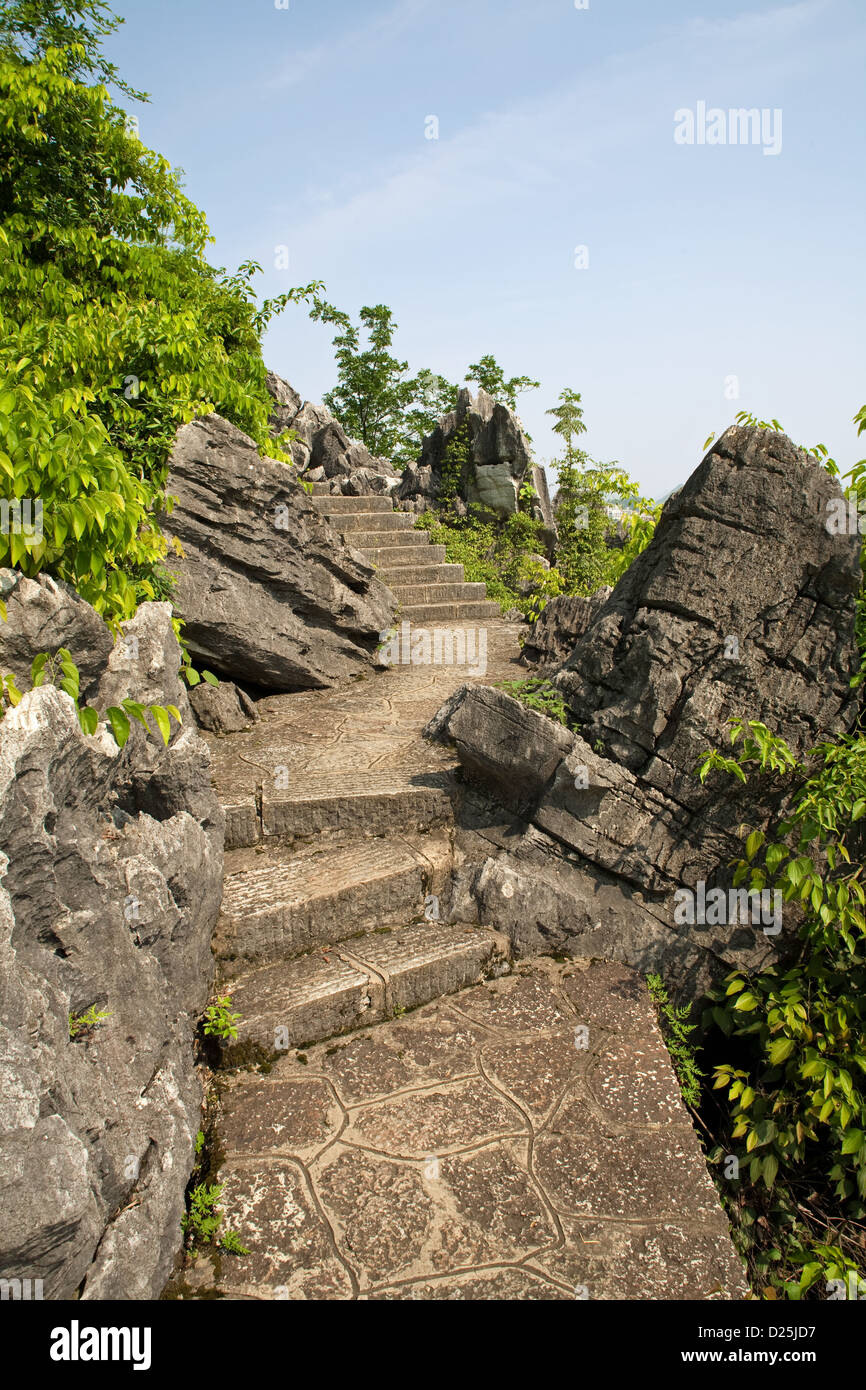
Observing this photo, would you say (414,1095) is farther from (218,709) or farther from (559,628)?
(559,628)

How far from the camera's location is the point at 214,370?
6156 millimetres

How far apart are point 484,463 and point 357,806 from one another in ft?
33.6

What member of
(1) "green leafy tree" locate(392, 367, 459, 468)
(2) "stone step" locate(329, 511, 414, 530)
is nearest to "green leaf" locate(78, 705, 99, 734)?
(2) "stone step" locate(329, 511, 414, 530)

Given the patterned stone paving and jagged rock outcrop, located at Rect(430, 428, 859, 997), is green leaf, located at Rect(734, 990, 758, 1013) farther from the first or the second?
the patterned stone paving

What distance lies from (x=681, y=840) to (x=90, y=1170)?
3.07 meters

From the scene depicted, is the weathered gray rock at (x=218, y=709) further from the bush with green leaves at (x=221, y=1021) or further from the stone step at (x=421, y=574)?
the stone step at (x=421, y=574)

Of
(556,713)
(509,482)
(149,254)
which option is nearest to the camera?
(556,713)

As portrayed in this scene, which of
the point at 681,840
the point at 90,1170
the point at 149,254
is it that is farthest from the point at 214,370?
the point at 90,1170

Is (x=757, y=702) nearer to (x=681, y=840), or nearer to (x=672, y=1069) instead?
(x=681, y=840)

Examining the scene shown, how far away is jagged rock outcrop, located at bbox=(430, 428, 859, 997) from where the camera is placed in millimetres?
3861

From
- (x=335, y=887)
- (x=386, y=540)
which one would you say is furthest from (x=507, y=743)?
(x=386, y=540)

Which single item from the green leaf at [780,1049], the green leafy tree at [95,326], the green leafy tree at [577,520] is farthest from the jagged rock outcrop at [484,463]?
the green leaf at [780,1049]

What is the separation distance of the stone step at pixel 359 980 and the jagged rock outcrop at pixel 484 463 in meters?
10.3

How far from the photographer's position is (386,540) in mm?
10945
